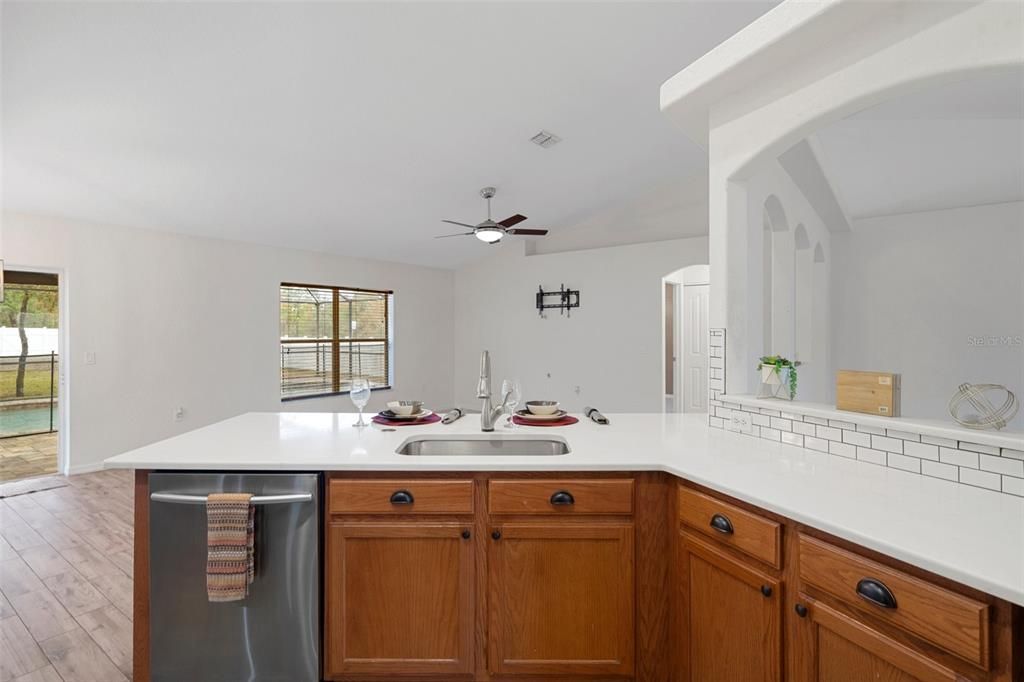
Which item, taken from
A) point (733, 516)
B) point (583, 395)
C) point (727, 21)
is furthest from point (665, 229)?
point (733, 516)

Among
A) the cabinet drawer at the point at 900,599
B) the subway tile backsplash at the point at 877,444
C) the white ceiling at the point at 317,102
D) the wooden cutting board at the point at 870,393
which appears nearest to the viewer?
the cabinet drawer at the point at 900,599

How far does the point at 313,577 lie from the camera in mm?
1590

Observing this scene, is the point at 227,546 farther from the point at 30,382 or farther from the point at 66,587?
the point at 30,382

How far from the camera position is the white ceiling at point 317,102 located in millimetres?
2498

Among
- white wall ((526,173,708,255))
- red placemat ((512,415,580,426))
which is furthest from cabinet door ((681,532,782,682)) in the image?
white wall ((526,173,708,255))

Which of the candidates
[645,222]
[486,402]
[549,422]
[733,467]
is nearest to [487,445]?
[486,402]

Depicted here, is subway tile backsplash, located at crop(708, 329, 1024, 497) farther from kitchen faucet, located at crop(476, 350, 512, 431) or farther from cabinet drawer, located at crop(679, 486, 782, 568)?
kitchen faucet, located at crop(476, 350, 512, 431)

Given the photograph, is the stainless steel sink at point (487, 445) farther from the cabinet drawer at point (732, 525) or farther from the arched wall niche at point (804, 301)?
the arched wall niche at point (804, 301)

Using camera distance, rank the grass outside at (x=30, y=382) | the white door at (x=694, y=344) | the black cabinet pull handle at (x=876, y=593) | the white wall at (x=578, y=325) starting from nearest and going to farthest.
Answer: the black cabinet pull handle at (x=876, y=593), the grass outside at (x=30, y=382), the white wall at (x=578, y=325), the white door at (x=694, y=344)

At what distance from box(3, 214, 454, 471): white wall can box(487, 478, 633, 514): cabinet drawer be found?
15.3 ft

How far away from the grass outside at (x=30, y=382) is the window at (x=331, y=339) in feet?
7.91

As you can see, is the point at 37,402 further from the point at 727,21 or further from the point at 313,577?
the point at 727,21

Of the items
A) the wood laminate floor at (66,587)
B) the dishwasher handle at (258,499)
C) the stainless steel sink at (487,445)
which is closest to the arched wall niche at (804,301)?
the stainless steel sink at (487,445)

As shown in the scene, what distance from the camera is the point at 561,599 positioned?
1587 millimetres
